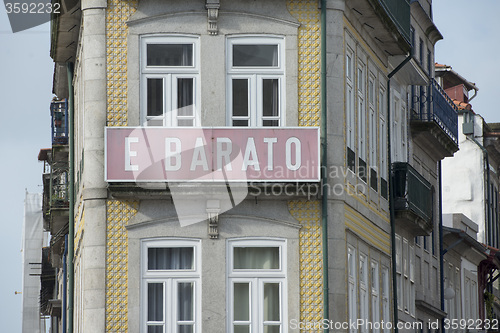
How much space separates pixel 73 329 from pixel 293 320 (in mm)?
6580

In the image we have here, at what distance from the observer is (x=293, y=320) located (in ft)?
91.6

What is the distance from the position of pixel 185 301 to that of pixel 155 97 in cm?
418

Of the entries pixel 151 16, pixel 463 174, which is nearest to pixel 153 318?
pixel 151 16

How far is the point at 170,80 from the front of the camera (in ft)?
93.9

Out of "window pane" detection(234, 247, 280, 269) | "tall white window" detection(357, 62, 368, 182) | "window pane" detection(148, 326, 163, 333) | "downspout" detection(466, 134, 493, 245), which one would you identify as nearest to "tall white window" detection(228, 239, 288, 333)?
"window pane" detection(234, 247, 280, 269)

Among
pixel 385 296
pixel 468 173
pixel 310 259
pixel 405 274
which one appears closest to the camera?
pixel 310 259

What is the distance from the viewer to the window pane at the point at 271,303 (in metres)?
28.0

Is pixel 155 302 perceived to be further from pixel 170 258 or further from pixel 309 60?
pixel 309 60

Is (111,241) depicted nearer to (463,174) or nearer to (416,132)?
(416,132)

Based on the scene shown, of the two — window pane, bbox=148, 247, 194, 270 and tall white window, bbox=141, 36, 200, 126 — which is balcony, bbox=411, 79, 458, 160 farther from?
window pane, bbox=148, 247, 194, 270

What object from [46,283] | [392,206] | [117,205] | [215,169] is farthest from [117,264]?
[46,283]

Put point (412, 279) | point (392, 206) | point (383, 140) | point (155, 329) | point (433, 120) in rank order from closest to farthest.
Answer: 1. point (155, 329)
2. point (383, 140)
3. point (392, 206)
4. point (412, 279)
5. point (433, 120)

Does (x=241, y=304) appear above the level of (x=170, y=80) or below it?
below

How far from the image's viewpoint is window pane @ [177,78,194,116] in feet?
93.9
